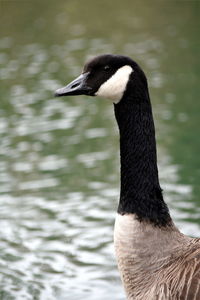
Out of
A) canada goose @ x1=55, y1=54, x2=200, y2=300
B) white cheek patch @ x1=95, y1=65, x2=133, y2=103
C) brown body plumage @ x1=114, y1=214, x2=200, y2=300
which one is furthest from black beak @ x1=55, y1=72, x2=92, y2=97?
brown body plumage @ x1=114, y1=214, x2=200, y2=300

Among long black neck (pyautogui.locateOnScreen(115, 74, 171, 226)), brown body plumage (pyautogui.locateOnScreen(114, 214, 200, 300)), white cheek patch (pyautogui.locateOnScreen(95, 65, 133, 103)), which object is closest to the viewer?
Result: brown body plumage (pyautogui.locateOnScreen(114, 214, 200, 300))

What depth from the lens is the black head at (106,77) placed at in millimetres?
4008

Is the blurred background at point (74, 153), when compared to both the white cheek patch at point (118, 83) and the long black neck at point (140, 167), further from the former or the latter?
the white cheek patch at point (118, 83)

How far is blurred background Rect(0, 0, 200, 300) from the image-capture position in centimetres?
607

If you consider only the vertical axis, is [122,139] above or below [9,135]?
below

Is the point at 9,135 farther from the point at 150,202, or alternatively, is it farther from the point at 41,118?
the point at 150,202

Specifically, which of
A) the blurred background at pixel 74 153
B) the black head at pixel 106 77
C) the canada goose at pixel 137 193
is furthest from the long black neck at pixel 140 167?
the blurred background at pixel 74 153

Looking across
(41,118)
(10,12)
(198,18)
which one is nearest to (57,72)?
(41,118)

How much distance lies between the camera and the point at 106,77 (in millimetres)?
4066

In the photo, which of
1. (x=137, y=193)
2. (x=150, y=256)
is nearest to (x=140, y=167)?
(x=137, y=193)

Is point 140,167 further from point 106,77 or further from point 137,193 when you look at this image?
point 106,77

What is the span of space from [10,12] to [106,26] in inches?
159

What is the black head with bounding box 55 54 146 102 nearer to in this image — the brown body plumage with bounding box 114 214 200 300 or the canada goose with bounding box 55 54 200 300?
the canada goose with bounding box 55 54 200 300

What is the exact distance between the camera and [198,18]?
57.9 ft
